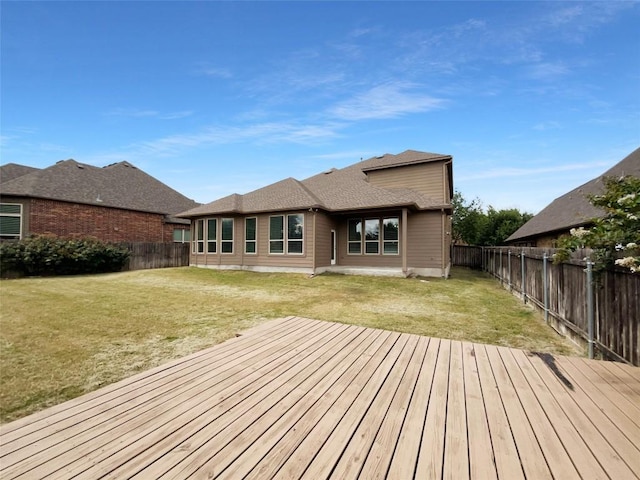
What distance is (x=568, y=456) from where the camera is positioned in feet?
5.84

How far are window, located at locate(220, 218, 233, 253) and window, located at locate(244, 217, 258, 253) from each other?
1.04m

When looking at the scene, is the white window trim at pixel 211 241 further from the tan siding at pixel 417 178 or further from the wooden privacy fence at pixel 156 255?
the tan siding at pixel 417 178

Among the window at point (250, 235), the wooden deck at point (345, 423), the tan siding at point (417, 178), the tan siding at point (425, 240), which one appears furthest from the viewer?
the window at point (250, 235)

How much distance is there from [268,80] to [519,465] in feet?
51.3

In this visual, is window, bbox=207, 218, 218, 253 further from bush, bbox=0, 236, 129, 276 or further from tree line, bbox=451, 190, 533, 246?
tree line, bbox=451, 190, 533, 246

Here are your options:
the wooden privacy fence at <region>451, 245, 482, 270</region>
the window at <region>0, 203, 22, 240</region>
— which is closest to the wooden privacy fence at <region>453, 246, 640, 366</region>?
the wooden privacy fence at <region>451, 245, 482, 270</region>

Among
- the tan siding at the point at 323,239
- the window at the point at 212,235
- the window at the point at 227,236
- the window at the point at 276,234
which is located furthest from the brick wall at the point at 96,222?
the tan siding at the point at 323,239

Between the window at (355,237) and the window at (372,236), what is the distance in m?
0.33

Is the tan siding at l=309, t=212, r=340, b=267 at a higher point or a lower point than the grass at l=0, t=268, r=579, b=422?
higher

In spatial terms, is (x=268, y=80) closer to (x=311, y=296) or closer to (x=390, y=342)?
(x=311, y=296)

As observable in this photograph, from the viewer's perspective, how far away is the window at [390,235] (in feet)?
46.3

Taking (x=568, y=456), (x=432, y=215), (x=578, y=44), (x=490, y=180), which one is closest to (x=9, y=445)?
(x=568, y=456)

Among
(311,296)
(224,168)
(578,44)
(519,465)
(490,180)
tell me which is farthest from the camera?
(490,180)

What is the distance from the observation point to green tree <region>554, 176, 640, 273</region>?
3031 mm
